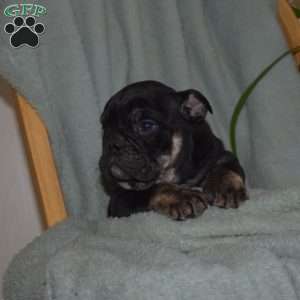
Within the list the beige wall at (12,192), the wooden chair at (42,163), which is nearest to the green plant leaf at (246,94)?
the wooden chair at (42,163)

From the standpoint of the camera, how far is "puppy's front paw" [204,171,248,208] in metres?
1.55

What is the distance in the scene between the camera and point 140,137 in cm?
169

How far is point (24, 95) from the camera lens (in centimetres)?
176

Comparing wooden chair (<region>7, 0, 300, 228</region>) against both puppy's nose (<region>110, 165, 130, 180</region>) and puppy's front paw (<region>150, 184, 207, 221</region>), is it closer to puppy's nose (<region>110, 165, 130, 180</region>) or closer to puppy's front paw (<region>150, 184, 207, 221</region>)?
puppy's nose (<region>110, 165, 130, 180</region>)

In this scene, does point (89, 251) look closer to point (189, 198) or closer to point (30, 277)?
point (30, 277)

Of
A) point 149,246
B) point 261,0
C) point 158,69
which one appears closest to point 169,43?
point 158,69

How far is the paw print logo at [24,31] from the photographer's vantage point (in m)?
1.78

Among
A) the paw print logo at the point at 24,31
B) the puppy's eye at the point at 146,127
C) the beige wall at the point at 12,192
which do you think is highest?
the paw print logo at the point at 24,31

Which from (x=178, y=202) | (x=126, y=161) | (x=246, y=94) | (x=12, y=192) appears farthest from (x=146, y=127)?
Answer: (x=12, y=192)

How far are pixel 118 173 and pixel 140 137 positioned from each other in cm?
12

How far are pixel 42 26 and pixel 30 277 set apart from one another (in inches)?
34.1

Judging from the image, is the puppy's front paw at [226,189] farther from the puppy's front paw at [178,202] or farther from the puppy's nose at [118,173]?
the puppy's nose at [118,173]

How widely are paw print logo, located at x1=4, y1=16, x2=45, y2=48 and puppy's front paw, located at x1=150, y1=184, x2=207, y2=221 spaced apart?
24.9 inches

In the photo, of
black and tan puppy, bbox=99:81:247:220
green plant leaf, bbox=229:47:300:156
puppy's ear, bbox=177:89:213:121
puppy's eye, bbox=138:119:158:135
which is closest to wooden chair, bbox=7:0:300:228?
black and tan puppy, bbox=99:81:247:220
